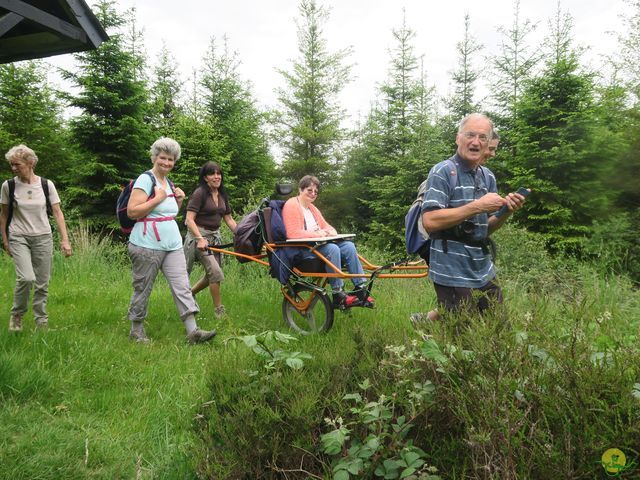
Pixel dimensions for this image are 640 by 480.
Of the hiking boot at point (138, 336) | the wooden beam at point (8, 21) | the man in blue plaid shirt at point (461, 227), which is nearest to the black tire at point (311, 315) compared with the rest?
the hiking boot at point (138, 336)

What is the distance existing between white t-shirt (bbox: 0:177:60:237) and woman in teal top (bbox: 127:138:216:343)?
3.80ft

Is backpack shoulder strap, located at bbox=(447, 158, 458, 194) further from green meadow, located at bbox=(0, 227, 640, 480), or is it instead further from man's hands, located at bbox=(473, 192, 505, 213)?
green meadow, located at bbox=(0, 227, 640, 480)

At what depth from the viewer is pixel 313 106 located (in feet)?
71.5

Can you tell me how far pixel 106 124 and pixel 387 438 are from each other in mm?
15579

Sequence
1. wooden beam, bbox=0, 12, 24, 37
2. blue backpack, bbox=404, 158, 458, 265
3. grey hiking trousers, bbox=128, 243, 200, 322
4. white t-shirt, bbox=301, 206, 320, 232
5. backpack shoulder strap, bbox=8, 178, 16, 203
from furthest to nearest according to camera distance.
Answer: white t-shirt, bbox=301, 206, 320, 232
backpack shoulder strap, bbox=8, 178, 16, 203
grey hiking trousers, bbox=128, 243, 200, 322
blue backpack, bbox=404, 158, 458, 265
wooden beam, bbox=0, 12, 24, 37

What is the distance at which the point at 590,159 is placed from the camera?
12.1 metres

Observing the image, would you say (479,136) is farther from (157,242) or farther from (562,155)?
(562,155)

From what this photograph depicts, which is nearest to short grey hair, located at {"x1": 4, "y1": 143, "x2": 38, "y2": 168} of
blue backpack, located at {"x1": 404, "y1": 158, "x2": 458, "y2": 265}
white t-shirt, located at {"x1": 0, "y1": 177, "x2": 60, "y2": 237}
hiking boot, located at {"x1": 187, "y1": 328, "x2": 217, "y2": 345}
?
white t-shirt, located at {"x1": 0, "y1": 177, "x2": 60, "y2": 237}

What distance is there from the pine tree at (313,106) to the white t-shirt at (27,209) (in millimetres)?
16645

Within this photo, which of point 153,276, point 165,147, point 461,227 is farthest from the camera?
point 153,276

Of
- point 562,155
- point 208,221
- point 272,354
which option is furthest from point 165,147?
point 562,155

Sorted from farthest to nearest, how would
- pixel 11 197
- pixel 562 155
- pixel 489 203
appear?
pixel 562 155, pixel 11 197, pixel 489 203

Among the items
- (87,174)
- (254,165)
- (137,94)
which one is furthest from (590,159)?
(87,174)

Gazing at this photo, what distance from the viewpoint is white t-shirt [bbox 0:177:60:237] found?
16.0ft
